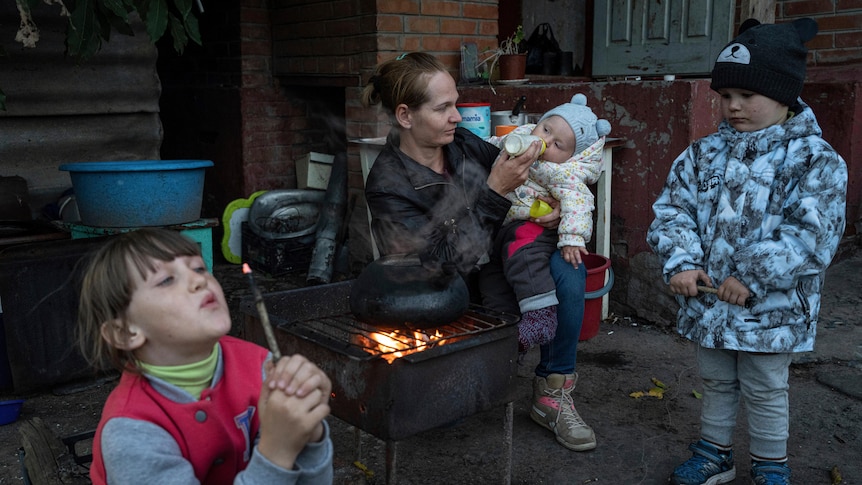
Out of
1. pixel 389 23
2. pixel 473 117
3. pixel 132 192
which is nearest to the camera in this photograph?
pixel 132 192

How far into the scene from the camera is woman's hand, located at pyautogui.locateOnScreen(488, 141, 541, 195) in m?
2.98

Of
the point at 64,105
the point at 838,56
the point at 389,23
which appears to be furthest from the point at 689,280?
the point at 64,105

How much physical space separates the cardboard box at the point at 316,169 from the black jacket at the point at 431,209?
315 centimetres

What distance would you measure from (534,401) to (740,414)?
958 millimetres

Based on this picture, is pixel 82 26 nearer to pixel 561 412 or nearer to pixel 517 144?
pixel 517 144

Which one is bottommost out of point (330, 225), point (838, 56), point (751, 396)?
point (751, 396)

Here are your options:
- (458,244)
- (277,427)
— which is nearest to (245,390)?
(277,427)

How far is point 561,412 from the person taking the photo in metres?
3.26

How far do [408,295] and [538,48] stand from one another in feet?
15.4

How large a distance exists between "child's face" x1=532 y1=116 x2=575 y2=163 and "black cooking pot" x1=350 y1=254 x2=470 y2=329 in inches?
35.5

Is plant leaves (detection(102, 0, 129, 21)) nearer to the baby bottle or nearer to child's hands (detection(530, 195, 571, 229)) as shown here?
the baby bottle

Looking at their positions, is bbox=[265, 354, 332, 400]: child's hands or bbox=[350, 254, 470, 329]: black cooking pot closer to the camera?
bbox=[265, 354, 332, 400]: child's hands

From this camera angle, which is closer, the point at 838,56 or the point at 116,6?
the point at 116,6

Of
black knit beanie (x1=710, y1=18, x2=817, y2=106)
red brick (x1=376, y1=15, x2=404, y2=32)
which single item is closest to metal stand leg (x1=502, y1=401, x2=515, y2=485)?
black knit beanie (x1=710, y1=18, x2=817, y2=106)
